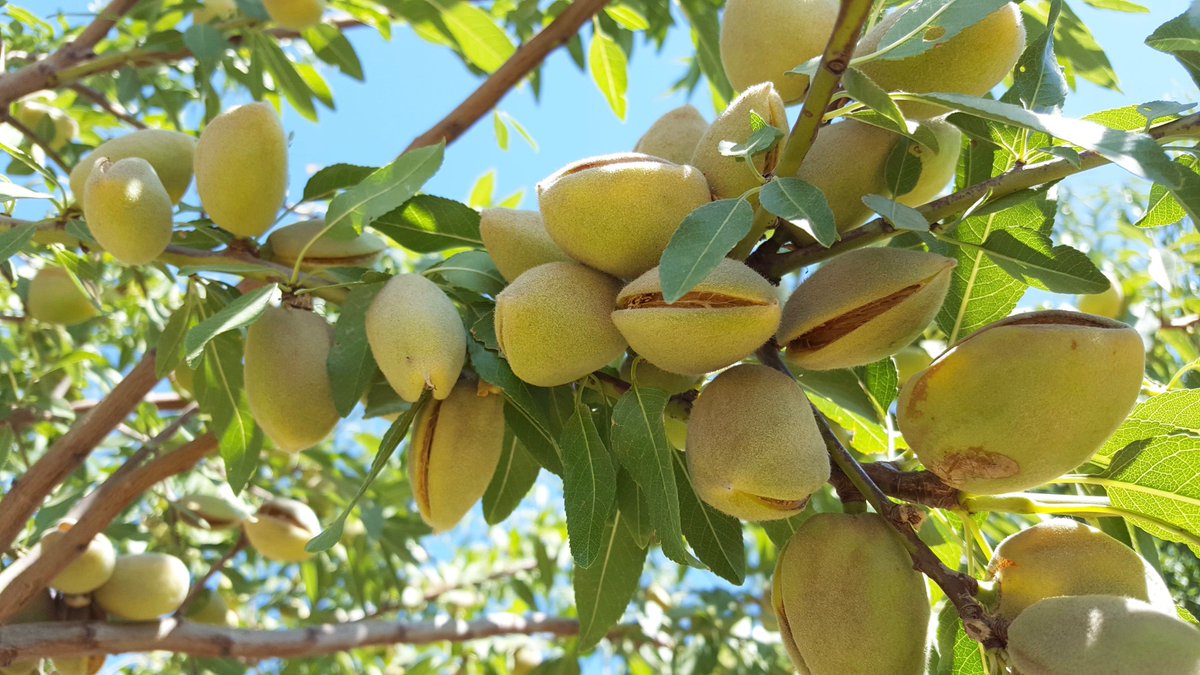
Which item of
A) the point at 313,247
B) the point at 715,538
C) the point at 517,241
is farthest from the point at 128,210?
the point at 715,538

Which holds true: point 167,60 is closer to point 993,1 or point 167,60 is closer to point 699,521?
point 699,521

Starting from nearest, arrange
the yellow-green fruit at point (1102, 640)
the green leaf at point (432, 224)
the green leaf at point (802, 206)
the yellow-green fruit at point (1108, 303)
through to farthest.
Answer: the yellow-green fruit at point (1102, 640), the green leaf at point (802, 206), the green leaf at point (432, 224), the yellow-green fruit at point (1108, 303)

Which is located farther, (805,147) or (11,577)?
(11,577)

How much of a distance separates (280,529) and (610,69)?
4.62ft

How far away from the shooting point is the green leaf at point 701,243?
874 millimetres

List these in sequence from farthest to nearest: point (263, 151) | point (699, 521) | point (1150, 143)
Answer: point (263, 151), point (699, 521), point (1150, 143)

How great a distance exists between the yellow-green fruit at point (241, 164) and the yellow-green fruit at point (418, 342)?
36cm

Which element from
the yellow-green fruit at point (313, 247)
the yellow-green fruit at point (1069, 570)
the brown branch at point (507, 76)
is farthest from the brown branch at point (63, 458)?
the yellow-green fruit at point (1069, 570)

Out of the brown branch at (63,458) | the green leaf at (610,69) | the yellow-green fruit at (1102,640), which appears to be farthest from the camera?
the green leaf at (610,69)

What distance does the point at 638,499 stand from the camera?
1249 millimetres

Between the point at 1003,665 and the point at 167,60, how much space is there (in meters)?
2.30

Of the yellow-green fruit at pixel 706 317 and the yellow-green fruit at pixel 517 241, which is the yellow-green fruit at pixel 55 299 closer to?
the yellow-green fruit at pixel 517 241

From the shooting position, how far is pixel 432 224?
1.48 metres

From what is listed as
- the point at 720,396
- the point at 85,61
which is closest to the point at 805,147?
the point at 720,396
